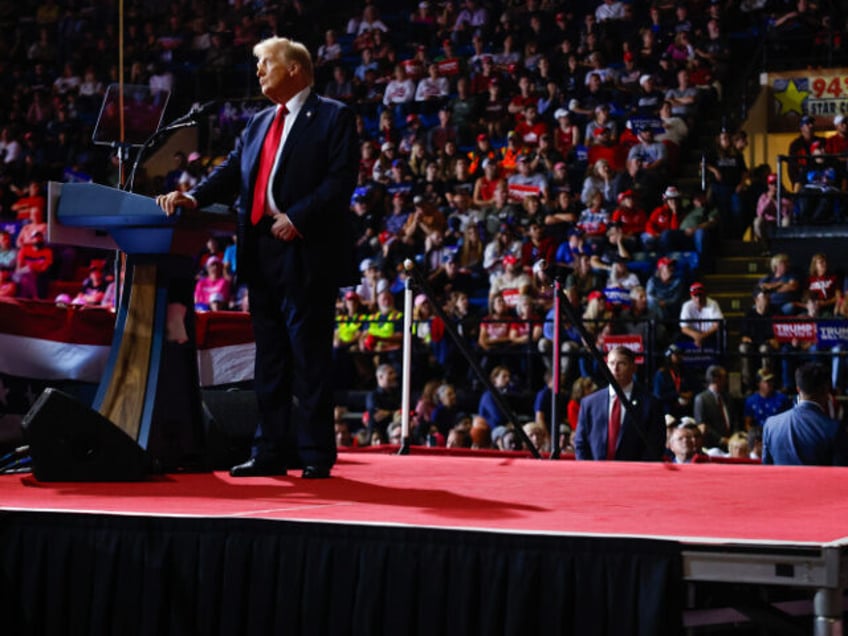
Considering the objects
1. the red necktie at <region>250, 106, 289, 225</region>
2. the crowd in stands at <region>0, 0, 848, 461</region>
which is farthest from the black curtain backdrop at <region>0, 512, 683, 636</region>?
the crowd in stands at <region>0, 0, 848, 461</region>

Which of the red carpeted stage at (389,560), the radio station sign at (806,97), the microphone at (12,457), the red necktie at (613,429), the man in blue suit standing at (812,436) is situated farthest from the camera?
the radio station sign at (806,97)

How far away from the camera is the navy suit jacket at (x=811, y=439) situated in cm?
614

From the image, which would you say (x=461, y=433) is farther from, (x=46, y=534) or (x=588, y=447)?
(x=46, y=534)

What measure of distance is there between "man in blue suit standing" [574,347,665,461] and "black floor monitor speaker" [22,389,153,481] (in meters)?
2.84

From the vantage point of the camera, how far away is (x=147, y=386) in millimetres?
4613

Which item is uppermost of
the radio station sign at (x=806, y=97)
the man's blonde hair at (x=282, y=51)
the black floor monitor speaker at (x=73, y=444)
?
the radio station sign at (x=806, y=97)

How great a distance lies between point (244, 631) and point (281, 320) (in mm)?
1446

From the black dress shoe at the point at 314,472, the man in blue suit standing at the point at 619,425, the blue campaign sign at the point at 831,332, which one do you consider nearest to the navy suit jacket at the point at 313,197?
the black dress shoe at the point at 314,472

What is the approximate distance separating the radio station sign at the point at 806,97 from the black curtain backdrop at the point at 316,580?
36.8 feet

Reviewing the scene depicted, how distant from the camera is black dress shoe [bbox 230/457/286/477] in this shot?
4598 millimetres

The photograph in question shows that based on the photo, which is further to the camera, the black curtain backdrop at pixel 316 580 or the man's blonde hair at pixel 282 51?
the man's blonde hair at pixel 282 51

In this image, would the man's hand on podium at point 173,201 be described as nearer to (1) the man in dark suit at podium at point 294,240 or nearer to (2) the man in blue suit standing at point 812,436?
(1) the man in dark suit at podium at point 294,240

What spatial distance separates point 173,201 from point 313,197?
419mm

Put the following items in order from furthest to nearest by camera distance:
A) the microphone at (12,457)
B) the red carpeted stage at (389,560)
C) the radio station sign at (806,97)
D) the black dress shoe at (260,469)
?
the radio station sign at (806,97) < the microphone at (12,457) < the black dress shoe at (260,469) < the red carpeted stage at (389,560)
